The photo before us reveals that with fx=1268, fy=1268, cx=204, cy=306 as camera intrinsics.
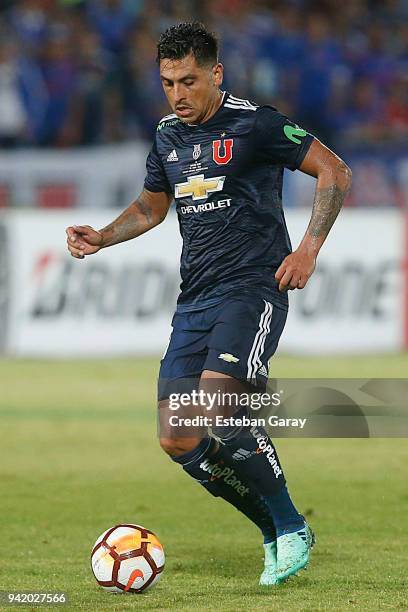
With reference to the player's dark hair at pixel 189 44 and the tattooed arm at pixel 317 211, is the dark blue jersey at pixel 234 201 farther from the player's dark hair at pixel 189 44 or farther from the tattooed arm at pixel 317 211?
the player's dark hair at pixel 189 44

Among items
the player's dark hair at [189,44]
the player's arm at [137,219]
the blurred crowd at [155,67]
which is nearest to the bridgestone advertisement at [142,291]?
the blurred crowd at [155,67]

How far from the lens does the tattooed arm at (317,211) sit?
507 centimetres

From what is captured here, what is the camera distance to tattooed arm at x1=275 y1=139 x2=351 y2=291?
507 centimetres

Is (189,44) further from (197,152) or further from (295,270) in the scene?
(295,270)

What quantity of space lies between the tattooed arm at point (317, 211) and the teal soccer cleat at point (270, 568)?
1125 millimetres

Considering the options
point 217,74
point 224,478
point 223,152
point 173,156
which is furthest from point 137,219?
point 224,478

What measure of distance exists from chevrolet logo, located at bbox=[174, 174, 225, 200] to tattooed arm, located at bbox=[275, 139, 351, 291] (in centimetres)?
37

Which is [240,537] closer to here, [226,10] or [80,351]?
[80,351]

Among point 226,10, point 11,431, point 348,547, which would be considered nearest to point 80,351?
point 11,431

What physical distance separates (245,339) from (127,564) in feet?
3.39

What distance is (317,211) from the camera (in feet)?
17.2

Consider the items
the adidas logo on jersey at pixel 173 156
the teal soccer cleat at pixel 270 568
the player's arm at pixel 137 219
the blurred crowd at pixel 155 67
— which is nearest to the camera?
the teal soccer cleat at pixel 270 568

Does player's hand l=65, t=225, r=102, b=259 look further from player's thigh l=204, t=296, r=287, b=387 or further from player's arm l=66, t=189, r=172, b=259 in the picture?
player's thigh l=204, t=296, r=287, b=387

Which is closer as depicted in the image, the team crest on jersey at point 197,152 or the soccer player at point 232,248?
the soccer player at point 232,248
